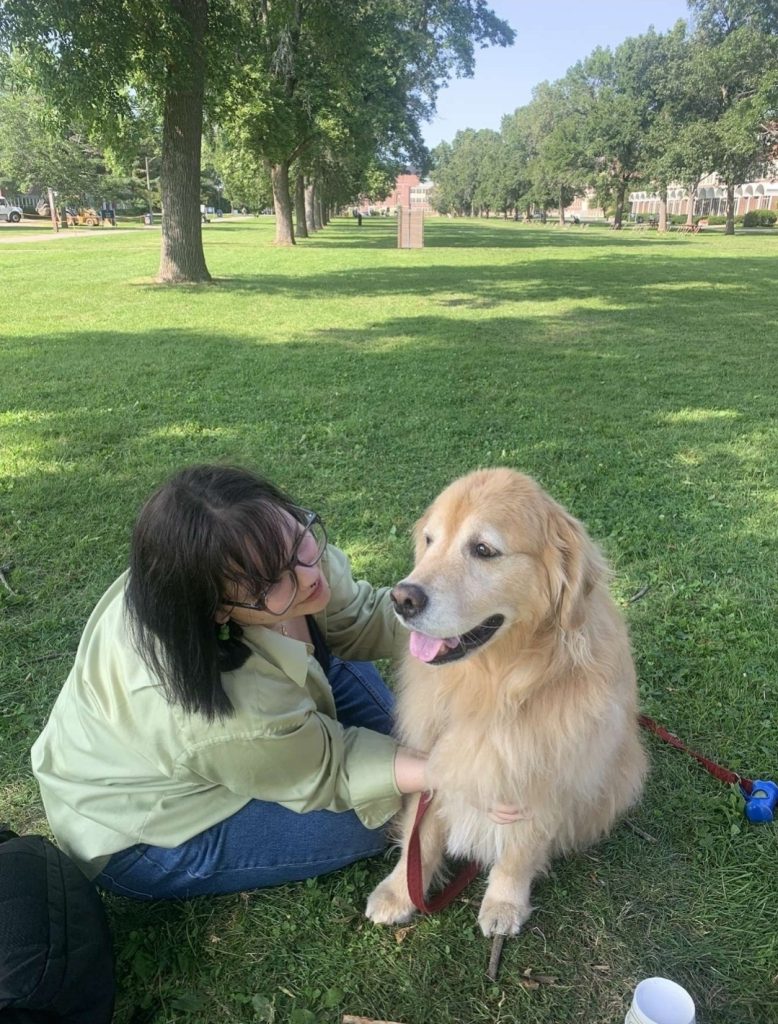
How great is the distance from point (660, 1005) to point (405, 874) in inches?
34.5

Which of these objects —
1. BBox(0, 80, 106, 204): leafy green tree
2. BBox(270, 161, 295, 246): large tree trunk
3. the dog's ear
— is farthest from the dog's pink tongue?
BBox(0, 80, 106, 204): leafy green tree

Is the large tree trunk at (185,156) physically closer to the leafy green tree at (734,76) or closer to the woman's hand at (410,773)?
the woman's hand at (410,773)

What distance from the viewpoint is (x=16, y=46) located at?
11195 mm

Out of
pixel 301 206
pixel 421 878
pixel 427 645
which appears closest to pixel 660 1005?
pixel 421 878

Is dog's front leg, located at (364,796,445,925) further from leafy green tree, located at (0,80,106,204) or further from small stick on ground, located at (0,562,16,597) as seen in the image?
leafy green tree, located at (0,80,106,204)

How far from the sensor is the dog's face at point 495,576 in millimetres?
1920

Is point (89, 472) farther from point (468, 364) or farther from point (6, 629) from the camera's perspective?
point (468, 364)

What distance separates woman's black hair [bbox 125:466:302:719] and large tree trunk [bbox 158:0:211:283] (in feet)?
44.8

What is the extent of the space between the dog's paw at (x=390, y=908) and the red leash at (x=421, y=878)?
3 centimetres

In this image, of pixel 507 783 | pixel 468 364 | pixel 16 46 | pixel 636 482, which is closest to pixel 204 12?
pixel 16 46

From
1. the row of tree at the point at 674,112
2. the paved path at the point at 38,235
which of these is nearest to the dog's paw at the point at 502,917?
the paved path at the point at 38,235

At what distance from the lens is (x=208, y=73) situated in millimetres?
13938

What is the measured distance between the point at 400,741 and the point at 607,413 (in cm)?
519

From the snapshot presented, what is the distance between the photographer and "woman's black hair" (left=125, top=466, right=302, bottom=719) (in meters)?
1.72
